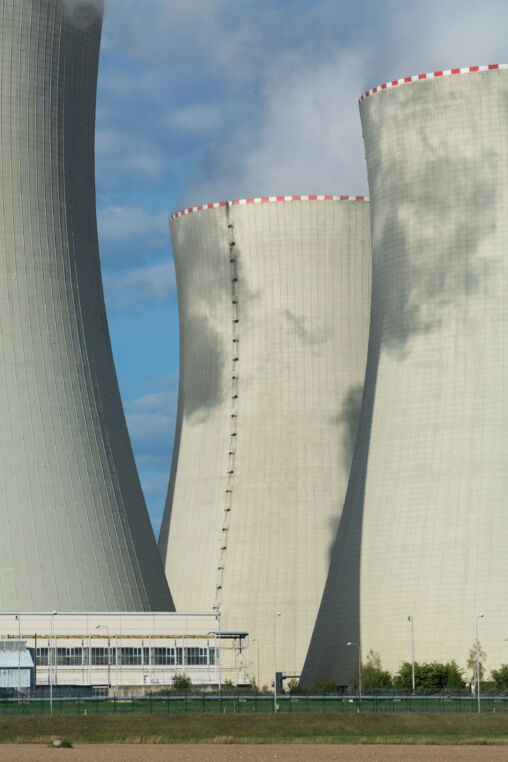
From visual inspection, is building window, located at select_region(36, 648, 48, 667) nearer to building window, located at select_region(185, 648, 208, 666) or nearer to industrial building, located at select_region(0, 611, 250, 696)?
industrial building, located at select_region(0, 611, 250, 696)

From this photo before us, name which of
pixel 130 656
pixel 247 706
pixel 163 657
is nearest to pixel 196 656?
pixel 163 657

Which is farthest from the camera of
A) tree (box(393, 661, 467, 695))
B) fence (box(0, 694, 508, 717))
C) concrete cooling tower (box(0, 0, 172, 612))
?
tree (box(393, 661, 467, 695))

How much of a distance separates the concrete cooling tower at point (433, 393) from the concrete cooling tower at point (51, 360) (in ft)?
20.4

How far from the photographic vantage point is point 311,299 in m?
57.5

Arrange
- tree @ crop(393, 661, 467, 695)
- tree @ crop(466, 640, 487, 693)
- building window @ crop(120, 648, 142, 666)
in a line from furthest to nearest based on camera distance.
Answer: building window @ crop(120, 648, 142, 666) → tree @ crop(466, 640, 487, 693) → tree @ crop(393, 661, 467, 695)

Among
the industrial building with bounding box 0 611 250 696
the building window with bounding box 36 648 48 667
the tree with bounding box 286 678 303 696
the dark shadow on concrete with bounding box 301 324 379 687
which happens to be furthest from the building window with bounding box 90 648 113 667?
the dark shadow on concrete with bounding box 301 324 379 687

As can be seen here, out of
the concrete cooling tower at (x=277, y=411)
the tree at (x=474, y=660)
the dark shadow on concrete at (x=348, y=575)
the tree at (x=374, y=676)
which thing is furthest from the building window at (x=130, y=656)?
the concrete cooling tower at (x=277, y=411)

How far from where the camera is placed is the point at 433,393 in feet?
154

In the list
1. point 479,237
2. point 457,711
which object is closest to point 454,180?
point 479,237

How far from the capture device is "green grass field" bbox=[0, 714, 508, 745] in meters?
37.2

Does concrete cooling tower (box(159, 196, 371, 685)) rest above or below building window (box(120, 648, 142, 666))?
above

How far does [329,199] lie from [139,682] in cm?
1600

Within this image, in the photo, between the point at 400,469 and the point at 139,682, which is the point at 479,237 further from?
the point at 139,682
